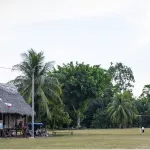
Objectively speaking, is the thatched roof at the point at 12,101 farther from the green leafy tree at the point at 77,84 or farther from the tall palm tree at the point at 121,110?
the tall palm tree at the point at 121,110

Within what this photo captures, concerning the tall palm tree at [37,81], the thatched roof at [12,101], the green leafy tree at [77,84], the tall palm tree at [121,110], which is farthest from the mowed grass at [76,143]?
the tall palm tree at [121,110]

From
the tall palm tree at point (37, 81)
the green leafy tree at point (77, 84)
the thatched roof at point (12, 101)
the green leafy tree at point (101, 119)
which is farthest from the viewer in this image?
the green leafy tree at point (101, 119)

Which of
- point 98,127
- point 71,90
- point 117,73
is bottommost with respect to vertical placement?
point 98,127

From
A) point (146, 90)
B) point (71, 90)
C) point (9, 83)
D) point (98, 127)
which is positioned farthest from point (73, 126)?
point (9, 83)

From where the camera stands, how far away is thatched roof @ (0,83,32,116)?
145ft

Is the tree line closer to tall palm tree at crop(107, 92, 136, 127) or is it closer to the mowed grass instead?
tall palm tree at crop(107, 92, 136, 127)

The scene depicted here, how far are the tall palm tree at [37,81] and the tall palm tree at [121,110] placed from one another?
35.5 meters

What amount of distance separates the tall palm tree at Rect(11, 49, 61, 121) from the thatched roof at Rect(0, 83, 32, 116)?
1.38 metres

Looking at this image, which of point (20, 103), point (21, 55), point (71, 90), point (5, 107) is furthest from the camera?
point (71, 90)

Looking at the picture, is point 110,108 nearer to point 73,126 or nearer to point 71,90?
point 73,126

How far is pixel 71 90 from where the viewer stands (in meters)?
74.1

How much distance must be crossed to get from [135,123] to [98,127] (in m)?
8.71

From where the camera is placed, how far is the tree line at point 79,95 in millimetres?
51344

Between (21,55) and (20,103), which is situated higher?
(21,55)
